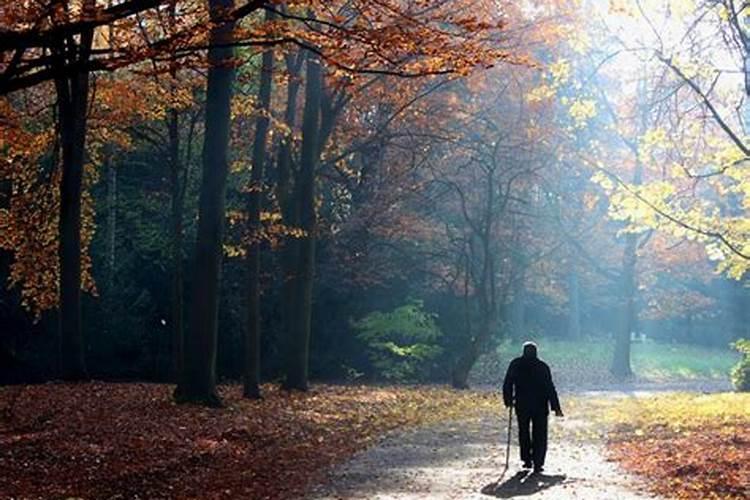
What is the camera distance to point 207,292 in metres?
18.1

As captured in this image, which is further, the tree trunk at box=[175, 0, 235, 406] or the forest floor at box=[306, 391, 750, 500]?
the tree trunk at box=[175, 0, 235, 406]

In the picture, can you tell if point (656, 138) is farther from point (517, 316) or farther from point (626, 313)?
point (517, 316)

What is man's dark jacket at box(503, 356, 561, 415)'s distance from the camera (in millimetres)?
13898

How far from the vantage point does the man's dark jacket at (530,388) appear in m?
13.9

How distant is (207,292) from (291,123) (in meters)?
7.18

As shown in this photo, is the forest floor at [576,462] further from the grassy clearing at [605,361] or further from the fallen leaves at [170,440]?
the grassy clearing at [605,361]

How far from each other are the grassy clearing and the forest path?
926 inches

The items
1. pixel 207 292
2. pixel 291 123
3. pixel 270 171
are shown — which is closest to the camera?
pixel 207 292

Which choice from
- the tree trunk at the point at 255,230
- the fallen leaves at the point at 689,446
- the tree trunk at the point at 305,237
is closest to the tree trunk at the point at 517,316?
the fallen leaves at the point at 689,446

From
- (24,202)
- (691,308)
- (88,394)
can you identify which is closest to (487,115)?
(24,202)

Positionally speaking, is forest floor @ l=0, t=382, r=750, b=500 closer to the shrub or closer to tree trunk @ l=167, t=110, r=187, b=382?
tree trunk @ l=167, t=110, r=187, b=382

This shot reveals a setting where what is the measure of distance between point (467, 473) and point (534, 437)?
1.12m

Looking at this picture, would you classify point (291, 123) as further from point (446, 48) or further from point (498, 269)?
point (498, 269)

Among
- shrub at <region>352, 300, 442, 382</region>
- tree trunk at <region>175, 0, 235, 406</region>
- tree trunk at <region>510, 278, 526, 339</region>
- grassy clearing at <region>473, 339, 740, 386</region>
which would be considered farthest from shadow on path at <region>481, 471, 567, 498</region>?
tree trunk at <region>510, 278, 526, 339</region>
